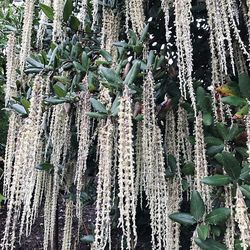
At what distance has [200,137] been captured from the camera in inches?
60.2

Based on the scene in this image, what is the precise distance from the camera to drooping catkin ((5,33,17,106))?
208cm

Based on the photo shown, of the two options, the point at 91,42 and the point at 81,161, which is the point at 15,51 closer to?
the point at 91,42

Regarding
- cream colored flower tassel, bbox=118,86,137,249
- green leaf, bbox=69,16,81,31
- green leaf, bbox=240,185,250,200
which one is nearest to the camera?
cream colored flower tassel, bbox=118,86,137,249

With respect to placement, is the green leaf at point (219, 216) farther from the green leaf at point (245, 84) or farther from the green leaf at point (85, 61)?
the green leaf at point (85, 61)

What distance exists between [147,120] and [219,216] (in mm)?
421

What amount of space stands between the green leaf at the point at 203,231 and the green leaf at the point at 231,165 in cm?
20

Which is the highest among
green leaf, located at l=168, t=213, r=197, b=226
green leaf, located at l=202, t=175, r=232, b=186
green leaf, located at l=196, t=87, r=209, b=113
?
green leaf, located at l=196, t=87, r=209, b=113

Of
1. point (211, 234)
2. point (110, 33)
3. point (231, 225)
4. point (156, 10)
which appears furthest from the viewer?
point (156, 10)

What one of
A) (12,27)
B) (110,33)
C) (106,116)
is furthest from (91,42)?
(106,116)

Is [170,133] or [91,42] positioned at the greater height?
[91,42]

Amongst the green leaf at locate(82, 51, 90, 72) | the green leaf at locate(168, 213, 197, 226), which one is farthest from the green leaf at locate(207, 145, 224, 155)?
the green leaf at locate(82, 51, 90, 72)

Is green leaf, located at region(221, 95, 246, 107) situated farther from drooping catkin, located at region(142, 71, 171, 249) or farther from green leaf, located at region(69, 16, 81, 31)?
green leaf, located at region(69, 16, 81, 31)

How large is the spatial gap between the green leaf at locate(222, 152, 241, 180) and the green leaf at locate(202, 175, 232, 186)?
0.06ft

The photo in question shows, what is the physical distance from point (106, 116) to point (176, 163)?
356mm
